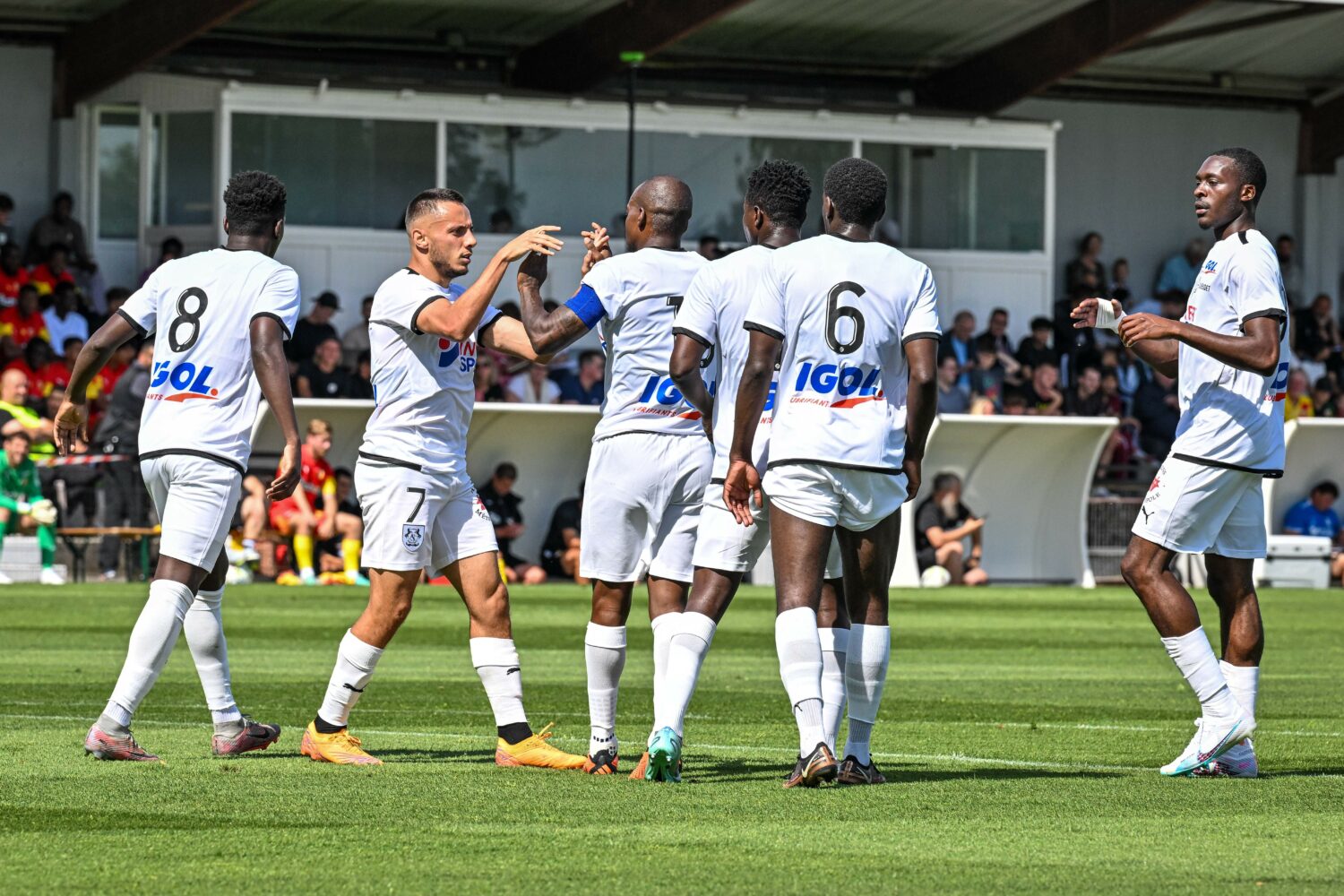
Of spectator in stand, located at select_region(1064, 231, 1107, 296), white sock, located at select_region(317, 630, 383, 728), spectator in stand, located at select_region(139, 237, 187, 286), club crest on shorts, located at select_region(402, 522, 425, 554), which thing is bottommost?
white sock, located at select_region(317, 630, 383, 728)

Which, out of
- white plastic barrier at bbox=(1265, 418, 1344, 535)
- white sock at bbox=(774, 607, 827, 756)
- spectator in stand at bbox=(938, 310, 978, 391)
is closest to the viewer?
white sock at bbox=(774, 607, 827, 756)

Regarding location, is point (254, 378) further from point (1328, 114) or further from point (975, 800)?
point (1328, 114)

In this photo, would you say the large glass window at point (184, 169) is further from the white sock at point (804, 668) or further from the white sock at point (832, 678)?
the white sock at point (804, 668)

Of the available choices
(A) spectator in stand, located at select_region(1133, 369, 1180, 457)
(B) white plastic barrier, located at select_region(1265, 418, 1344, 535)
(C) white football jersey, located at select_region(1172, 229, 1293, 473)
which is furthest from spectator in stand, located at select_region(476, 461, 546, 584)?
(C) white football jersey, located at select_region(1172, 229, 1293, 473)

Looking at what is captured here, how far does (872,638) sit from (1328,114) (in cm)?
3558

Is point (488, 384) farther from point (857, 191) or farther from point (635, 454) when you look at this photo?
point (857, 191)

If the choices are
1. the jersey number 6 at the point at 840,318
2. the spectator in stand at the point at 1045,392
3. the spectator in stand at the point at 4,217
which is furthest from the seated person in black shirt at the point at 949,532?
the jersey number 6 at the point at 840,318

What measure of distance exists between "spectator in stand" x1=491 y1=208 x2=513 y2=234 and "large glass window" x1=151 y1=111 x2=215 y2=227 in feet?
13.0

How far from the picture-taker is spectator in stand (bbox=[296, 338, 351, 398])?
25266mm

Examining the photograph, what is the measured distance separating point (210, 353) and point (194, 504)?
59 centimetres

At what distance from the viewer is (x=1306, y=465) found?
1075 inches

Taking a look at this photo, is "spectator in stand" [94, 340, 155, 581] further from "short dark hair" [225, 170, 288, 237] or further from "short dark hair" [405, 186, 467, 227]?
"short dark hair" [405, 186, 467, 227]

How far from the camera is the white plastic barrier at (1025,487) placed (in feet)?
84.5

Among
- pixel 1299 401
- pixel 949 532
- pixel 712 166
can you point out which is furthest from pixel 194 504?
pixel 712 166
